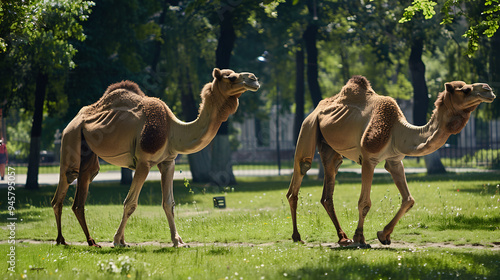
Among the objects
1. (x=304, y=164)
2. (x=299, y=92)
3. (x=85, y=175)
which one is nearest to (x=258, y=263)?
(x=304, y=164)

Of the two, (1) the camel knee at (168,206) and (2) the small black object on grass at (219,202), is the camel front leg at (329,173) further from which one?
(2) the small black object on grass at (219,202)

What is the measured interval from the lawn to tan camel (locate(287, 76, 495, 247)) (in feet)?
3.19

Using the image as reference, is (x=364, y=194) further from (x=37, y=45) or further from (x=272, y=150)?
(x=272, y=150)

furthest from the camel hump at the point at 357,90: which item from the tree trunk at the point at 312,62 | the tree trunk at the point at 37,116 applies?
the tree trunk at the point at 312,62

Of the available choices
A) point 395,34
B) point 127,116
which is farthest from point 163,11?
point 127,116

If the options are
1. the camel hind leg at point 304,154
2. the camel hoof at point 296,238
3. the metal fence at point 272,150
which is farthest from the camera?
the metal fence at point 272,150

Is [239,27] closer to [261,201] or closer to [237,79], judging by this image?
[261,201]

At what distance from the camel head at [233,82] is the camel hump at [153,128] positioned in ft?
3.89

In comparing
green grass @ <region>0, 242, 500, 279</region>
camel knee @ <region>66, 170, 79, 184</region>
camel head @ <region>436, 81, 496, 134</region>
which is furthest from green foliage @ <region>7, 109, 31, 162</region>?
camel head @ <region>436, 81, 496, 134</region>

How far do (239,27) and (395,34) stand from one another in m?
8.11

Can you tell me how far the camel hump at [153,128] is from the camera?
10820mm

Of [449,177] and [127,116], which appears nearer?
[127,116]

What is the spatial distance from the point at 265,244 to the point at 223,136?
14.4m

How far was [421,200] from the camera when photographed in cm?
1694
